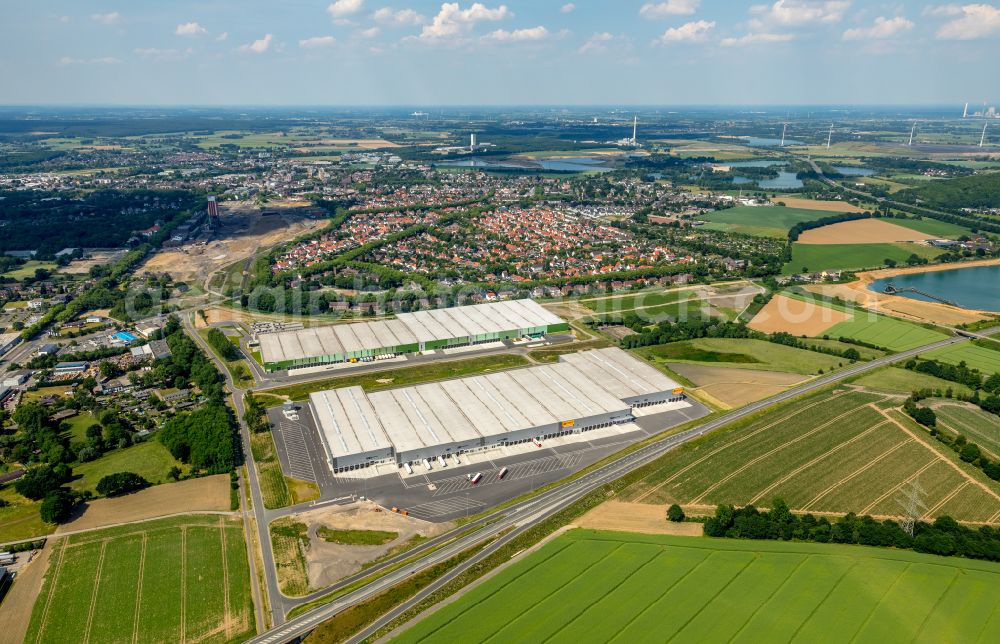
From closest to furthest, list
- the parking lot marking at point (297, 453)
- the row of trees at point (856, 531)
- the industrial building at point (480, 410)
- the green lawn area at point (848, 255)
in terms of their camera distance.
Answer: the row of trees at point (856, 531) < the parking lot marking at point (297, 453) < the industrial building at point (480, 410) < the green lawn area at point (848, 255)

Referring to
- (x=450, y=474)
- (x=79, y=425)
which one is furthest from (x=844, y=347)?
(x=79, y=425)

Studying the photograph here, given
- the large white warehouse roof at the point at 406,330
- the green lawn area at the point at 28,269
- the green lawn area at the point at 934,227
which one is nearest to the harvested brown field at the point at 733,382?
the large white warehouse roof at the point at 406,330

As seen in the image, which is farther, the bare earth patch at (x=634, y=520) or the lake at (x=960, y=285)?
the lake at (x=960, y=285)

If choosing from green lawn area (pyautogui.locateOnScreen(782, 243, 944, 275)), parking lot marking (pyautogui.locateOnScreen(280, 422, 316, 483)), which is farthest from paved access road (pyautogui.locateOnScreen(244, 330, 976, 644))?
green lawn area (pyautogui.locateOnScreen(782, 243, 944, 275))

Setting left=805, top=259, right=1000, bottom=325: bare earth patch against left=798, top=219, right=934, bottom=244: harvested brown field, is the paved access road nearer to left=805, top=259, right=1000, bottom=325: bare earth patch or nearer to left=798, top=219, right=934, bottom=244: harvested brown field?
left=805, top=259, right=1000, bottom=325: bare earth patch

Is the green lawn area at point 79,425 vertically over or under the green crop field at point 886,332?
under

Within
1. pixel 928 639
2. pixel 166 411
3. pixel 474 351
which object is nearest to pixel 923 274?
pixel 474 351

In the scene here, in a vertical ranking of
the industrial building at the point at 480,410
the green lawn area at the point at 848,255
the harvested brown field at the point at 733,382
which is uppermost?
the green lawn area at the point at 848,255

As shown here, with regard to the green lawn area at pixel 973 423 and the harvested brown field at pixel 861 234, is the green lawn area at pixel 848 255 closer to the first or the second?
the harvested brown field at pixel 861 234
